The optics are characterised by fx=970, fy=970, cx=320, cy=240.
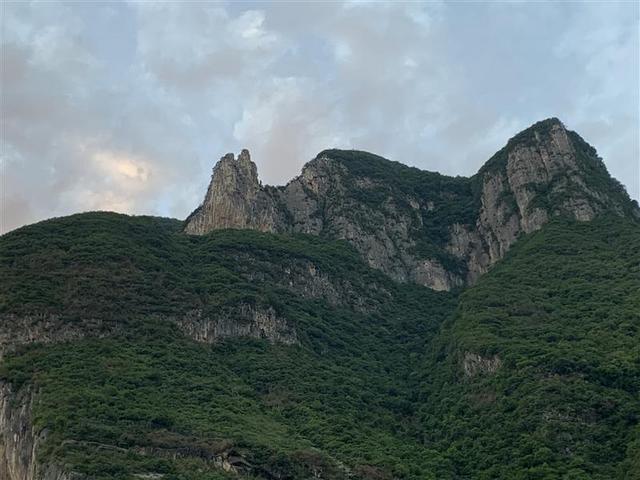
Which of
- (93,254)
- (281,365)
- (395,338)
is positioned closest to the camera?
(281,365)

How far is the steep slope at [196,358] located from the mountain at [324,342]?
0.28 meters

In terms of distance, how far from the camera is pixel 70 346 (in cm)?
9938

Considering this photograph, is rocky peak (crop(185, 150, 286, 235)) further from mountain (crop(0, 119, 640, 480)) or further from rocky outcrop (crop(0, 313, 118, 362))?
rocky outcrop (crop(0, 313, 118, 362))

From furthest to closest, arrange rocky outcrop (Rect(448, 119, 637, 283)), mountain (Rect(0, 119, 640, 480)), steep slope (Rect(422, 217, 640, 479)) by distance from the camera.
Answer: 1. rocky outcrop (Rect(448, 119, 637, 283))
2. steep slope (Rect(422, 217, 640, 479))
3. mountain (Rect(0, 119, 640, 480))

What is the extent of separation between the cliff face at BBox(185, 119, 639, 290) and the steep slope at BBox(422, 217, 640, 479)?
24.8m

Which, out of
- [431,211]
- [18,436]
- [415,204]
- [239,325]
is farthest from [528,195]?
[18,436]

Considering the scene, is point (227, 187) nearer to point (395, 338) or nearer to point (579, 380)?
point (395, 338)

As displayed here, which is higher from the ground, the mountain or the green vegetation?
the green vegetation

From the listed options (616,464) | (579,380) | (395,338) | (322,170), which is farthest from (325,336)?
(322,170)

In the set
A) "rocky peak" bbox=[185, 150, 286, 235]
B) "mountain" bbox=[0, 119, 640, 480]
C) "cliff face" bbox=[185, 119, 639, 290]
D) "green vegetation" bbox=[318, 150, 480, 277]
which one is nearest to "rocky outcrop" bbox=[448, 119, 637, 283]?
"cliff face" bbox=[185, 119, 639, 290]

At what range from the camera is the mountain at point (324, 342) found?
3349 inches

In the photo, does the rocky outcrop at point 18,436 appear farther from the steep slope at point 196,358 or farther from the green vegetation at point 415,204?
the green vegetation at point 415,204

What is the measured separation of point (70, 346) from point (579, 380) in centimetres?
5152

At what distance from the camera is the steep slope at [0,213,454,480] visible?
270 ft
